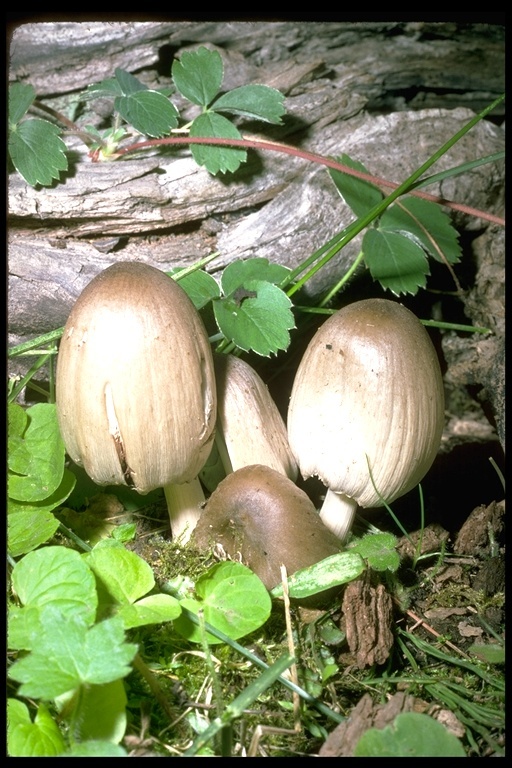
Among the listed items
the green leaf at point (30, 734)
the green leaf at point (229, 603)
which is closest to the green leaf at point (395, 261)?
the green leaf at point (229, 603)

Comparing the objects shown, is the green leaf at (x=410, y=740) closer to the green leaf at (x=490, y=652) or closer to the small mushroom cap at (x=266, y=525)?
the green leaf at (x=490, y=652)

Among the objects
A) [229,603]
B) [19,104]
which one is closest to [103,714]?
[229,603]

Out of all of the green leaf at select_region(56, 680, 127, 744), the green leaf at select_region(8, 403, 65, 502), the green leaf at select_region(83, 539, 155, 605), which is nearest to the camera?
the green leaf at select_region(56, 680, 127, 744)

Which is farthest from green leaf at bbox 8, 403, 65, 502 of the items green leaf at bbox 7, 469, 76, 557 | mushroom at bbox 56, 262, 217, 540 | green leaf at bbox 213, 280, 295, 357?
green leaf at bbox 213, 280, 295, 357

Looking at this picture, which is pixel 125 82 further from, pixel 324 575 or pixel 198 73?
pixel 324 575

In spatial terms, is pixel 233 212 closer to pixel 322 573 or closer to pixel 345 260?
pixel 345 260

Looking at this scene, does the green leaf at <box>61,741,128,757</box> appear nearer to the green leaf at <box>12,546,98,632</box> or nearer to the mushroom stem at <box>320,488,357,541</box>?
the green leaf at <box>12,546,98,632</box>
